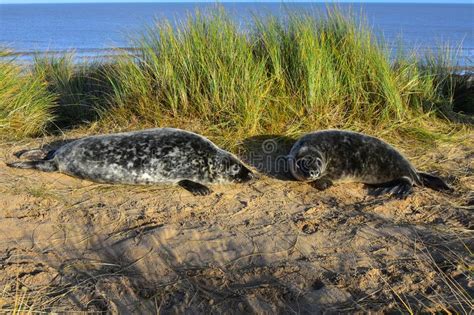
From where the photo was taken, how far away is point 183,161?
4434 millimetres

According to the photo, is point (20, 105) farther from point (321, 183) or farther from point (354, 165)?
point (354, 165)

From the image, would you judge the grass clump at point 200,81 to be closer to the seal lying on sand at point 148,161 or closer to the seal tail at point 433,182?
the seal lying on sand at point 148,161

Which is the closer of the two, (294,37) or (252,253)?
(252,253)

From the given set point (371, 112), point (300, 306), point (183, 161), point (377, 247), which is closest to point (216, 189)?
point (183, 161)

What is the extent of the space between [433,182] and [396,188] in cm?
40

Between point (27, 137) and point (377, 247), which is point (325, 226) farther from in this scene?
point (27, 137)

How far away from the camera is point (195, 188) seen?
423 centimetres

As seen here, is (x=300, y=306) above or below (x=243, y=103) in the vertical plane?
below

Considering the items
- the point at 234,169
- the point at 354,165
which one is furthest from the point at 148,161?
the point at 354,165

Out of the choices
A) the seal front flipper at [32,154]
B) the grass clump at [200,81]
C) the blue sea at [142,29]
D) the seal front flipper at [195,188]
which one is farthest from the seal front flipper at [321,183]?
the seal front flipper at [32,154]

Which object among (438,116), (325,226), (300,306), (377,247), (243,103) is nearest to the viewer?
(300,306)

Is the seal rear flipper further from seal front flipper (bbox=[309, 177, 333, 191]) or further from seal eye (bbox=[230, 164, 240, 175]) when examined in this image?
seal eye (bbox=[230, 164, 240, 175])

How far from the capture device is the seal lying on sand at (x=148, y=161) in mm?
4324

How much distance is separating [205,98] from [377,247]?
2641mm
